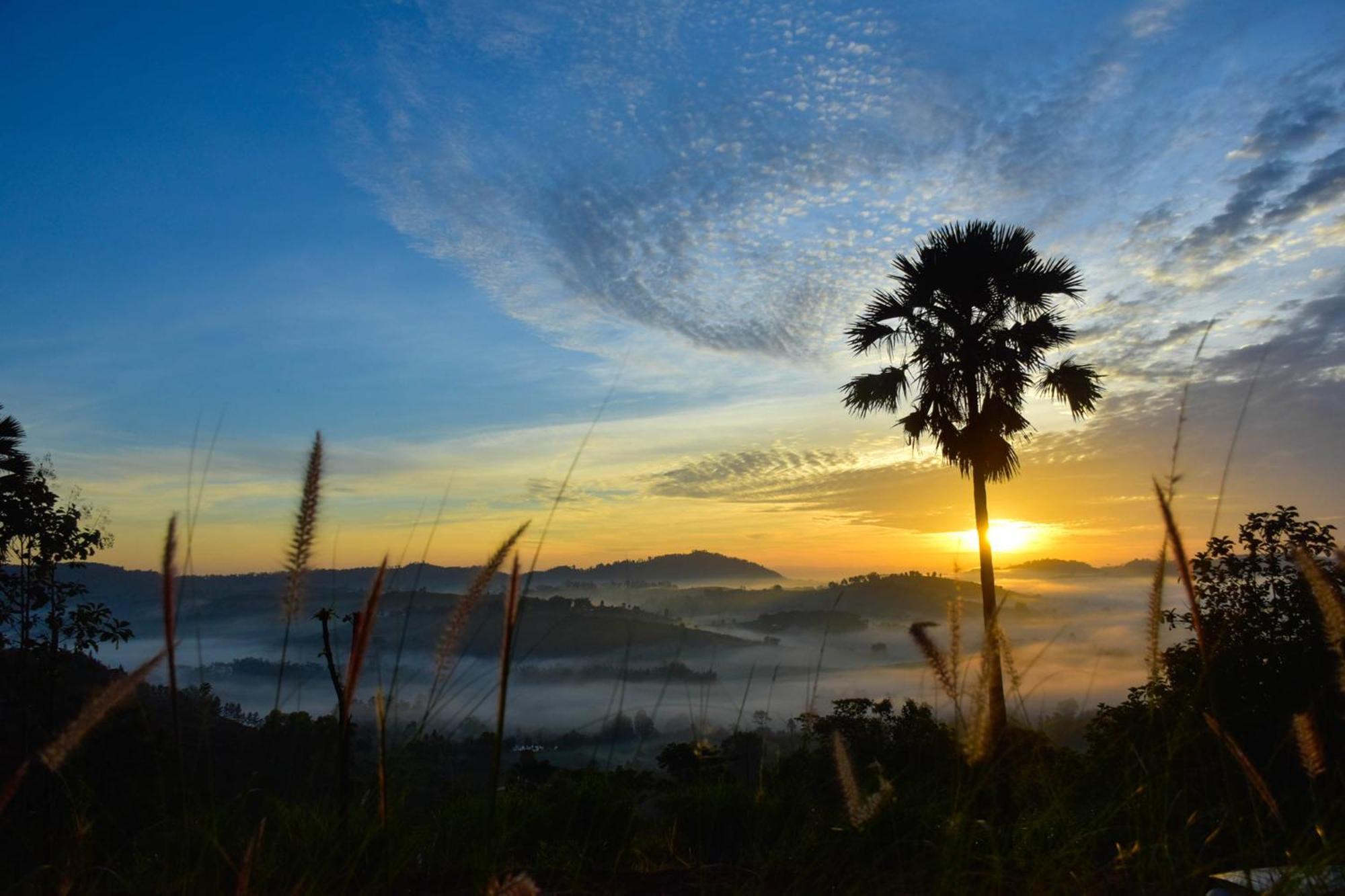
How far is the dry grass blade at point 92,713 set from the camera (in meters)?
1.92

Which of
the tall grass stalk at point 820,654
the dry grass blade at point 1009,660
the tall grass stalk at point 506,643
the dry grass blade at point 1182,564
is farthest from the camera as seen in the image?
the tall grass stalk at point 820,654

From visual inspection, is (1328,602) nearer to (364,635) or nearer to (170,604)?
(364,635)

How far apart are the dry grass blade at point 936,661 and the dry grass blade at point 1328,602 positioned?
107 cm

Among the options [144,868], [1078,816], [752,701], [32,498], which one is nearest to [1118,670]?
[1078,816]

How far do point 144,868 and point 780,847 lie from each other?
2565mm

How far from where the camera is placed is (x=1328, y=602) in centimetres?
247

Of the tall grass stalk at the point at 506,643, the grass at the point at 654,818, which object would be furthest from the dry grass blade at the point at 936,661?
the tall grass stalk at the point at 506,643

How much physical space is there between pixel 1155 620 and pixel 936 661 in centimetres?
72

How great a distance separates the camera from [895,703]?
18.3 meters

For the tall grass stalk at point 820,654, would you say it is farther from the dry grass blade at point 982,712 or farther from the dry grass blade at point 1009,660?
the dry grass blade at point 982,712

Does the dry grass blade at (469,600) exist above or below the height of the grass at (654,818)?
above

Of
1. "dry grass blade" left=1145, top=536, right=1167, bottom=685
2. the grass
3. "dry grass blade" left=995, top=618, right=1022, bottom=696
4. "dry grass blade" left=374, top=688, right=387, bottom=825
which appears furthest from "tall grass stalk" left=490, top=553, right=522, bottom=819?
"dry grass blade" left=1145, top=536, right=1167, bottom=685

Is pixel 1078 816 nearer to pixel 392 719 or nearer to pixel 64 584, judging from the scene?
pixel 392 719

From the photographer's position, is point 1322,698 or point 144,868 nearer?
point 144,868
